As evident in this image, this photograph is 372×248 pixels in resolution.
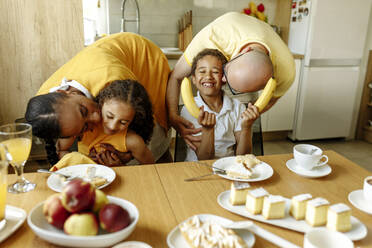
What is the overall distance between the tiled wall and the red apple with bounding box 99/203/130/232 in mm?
2849

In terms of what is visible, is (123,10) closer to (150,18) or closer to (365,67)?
(150,18)

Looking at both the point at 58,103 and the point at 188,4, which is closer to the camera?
the point at 58,103

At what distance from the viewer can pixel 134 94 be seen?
128 centimetres

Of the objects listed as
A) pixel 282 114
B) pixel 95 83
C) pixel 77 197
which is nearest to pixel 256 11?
pixel 282 114

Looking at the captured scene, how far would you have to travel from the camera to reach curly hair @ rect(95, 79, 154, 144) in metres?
1.26

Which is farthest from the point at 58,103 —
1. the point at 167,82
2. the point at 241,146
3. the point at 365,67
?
the point at 365,67

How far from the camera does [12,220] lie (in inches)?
30.6

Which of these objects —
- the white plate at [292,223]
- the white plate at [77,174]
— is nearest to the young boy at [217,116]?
the white plate at [77,174]

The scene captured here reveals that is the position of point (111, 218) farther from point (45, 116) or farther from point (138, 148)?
point (138, 148)

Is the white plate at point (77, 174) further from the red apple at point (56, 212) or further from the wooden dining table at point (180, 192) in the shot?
the red apple at point (56, 212)

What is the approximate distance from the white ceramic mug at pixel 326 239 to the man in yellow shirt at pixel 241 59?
861mm

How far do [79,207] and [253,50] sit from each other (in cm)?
109

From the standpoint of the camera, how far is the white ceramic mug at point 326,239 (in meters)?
0.66

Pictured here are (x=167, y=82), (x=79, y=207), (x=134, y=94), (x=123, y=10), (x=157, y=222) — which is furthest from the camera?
(x=123, y=10)
